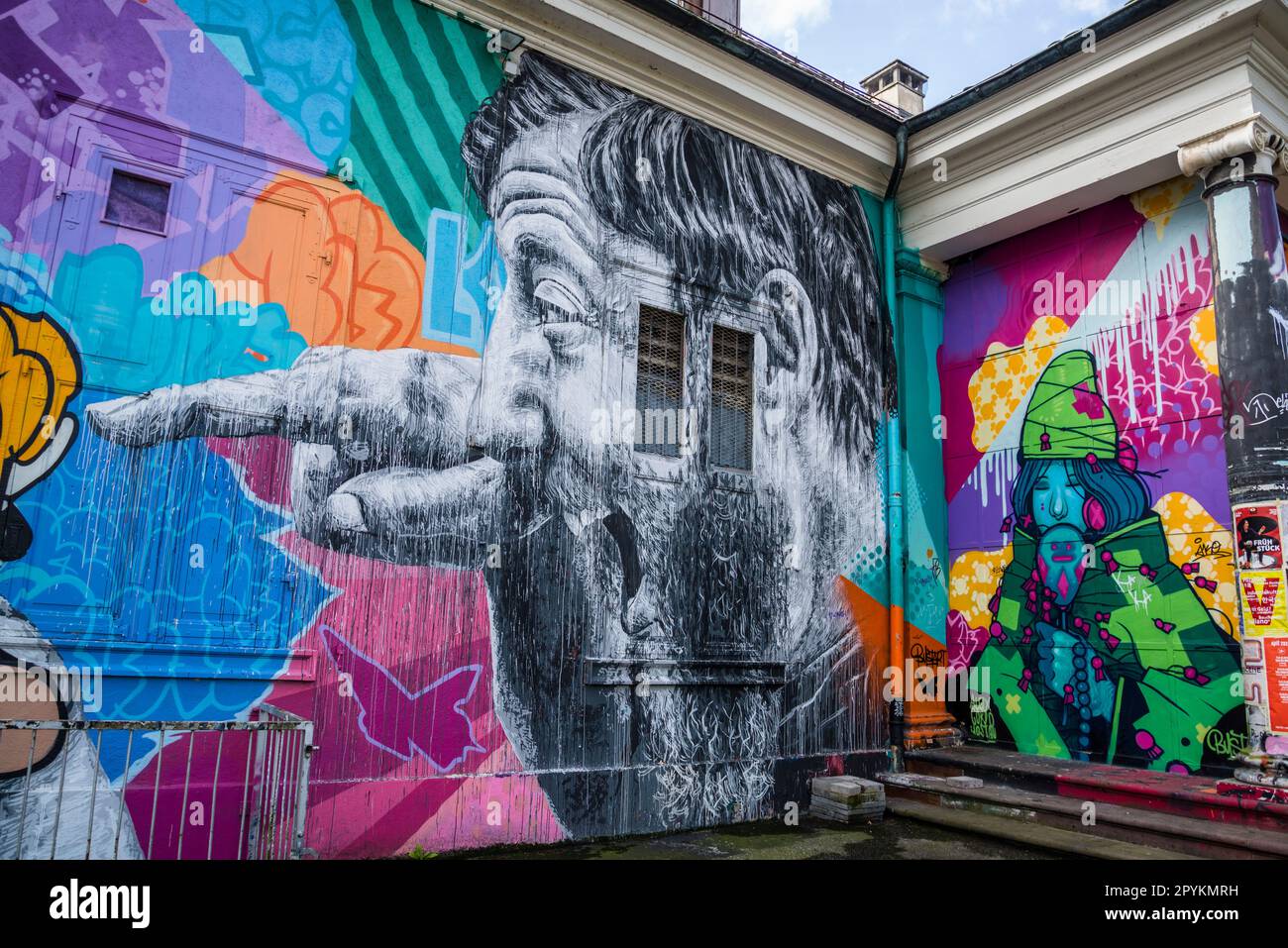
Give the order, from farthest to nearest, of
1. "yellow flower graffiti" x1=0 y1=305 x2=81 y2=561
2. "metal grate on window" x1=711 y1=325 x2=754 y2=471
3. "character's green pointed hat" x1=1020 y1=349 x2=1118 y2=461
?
"character's green pointed hat" x1=1020 y1=349 x2=1118 y2=461 < "metal grate on window" x1=711 y1=325 x2=754 y2=471 < "yellow flower graffiti" x1=0 y1=305 x2=81 y2=561

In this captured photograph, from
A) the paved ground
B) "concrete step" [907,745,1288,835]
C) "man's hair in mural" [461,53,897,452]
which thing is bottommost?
the paved ground

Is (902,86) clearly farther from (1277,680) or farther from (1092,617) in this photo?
(1277,680)

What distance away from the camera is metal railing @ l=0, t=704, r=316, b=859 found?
4.62m

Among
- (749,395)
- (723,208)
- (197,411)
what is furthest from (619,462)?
(197,411)

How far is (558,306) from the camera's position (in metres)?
6.90

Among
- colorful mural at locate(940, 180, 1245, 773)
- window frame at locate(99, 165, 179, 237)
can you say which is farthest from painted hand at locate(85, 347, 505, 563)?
colorful mural at locate(940, 180, 1245, 773)

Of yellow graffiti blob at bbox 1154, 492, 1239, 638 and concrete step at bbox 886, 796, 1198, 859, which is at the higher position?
yellow graffiti blob at bbox 1154, 492, 1239, 638

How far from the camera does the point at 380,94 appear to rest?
6281 mm

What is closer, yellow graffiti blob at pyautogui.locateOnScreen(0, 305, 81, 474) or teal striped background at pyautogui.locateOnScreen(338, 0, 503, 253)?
yellow graffiti blob at pyautogui.locateOnScreen(0, 305, 81, 474)

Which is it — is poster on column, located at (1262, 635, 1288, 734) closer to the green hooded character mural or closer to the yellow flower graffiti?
the green hooded character mural

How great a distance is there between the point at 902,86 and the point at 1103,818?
768 cm

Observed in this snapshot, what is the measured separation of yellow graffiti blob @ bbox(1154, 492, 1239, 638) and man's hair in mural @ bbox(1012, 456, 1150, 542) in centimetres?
19
